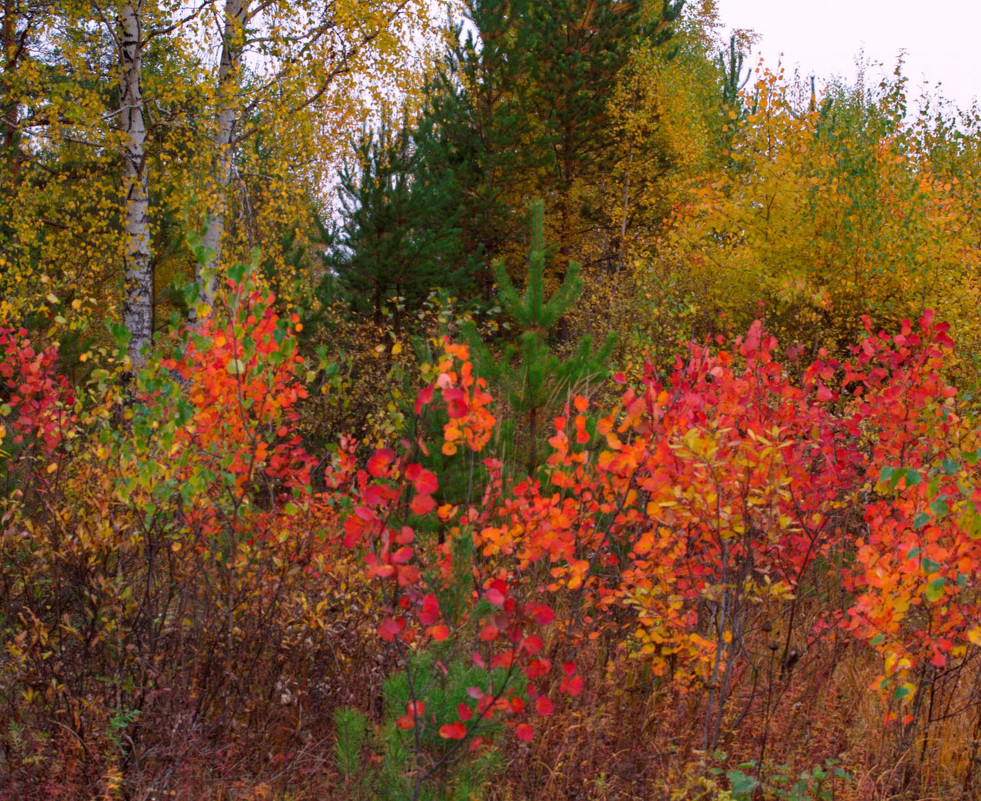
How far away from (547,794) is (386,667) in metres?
0.81

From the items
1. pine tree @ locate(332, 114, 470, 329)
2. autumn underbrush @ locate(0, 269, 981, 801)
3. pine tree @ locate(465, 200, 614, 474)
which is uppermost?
pine tree @ locate(332, 114, 470, 329)

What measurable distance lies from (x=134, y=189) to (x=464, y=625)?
23.3ft

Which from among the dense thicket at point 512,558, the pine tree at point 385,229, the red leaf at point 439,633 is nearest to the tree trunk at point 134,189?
the dense thicket at point 512,558

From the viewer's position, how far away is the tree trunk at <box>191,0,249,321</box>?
8.07 m

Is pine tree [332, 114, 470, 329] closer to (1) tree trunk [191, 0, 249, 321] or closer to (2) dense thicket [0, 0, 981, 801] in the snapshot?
(1) tree trunk [191, 0, 249, 321]

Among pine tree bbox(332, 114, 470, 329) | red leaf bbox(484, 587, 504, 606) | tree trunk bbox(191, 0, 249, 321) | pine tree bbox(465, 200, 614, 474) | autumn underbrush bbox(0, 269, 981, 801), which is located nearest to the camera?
red leaf bbox(484, 587, 504, 606)

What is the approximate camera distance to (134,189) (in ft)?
26.5

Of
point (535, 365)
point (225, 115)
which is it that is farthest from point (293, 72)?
point (535, 365)

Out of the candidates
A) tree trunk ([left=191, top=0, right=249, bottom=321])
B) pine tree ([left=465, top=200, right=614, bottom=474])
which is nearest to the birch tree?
tree trunk ([left=191, top=0, right=249, bottom=321])

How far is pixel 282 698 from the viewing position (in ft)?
9.54

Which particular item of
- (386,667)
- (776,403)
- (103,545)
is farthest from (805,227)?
(103,545)

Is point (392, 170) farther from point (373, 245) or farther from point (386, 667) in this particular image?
point (386, 667)

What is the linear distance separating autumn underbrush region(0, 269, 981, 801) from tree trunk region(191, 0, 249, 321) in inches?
182

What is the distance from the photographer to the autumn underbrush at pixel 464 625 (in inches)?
98.7
